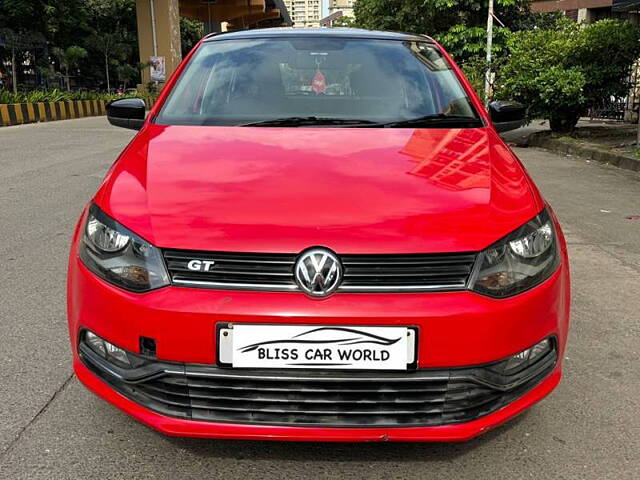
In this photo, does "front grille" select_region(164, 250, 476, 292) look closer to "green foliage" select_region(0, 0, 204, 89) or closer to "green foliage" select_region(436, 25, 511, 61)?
"green foliage" select_region(436, 25, 511, 61)

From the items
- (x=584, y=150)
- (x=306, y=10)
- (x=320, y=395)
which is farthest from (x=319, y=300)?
(x=306, y=10)

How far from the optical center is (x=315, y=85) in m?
3.20

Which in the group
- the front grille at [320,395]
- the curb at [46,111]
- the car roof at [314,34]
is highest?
the car roof at [314,34]

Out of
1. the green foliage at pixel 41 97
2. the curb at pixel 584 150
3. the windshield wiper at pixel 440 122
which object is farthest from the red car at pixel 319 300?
the green foliage at pixel 41 97

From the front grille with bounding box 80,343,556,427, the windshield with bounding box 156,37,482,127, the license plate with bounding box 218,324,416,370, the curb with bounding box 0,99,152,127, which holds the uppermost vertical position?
the windshield with bounding box 156,37,482,127

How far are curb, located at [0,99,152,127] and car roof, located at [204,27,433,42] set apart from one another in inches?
502

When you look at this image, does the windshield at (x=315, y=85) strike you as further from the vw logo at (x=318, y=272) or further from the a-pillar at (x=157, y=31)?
the a-pillar at (x=157, y=31)

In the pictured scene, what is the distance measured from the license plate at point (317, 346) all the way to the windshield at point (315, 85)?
1282 mm

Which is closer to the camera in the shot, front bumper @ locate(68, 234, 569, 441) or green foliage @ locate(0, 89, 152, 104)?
front bumper @ locate(68, 234, 569, 441)

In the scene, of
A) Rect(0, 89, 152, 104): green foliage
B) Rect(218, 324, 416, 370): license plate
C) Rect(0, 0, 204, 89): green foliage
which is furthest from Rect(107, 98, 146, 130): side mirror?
Rect(0, 0, 204, 89): green foliage

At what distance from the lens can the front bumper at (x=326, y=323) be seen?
1.88m

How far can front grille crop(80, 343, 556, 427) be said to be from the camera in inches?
74.5

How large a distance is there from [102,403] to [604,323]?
2.59 meters

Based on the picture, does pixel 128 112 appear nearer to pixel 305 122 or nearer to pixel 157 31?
pixel 305 122
